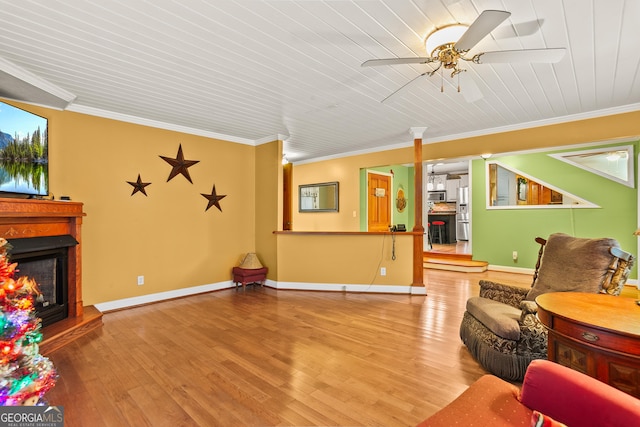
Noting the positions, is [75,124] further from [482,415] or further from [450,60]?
[482,415]

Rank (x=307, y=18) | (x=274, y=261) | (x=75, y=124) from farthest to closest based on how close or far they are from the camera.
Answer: (x=274, y=261) → (x=75, y=124) → (x=307, y=18)

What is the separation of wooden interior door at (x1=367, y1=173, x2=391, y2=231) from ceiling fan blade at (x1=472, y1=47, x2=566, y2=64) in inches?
191

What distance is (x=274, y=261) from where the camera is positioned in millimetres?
5000

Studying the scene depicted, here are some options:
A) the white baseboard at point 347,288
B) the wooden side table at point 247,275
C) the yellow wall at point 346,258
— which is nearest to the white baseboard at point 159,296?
the wooden side table at point 247,275

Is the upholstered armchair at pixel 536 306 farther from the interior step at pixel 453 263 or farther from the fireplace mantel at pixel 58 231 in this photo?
the interior step at pixel 453 263

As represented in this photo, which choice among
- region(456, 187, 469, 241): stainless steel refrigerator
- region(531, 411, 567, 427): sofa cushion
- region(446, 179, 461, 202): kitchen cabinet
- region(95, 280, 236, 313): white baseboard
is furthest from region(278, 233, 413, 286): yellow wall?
region(446, 179, 461, 202): kitchen cabinet

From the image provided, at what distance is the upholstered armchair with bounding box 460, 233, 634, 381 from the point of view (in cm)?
209

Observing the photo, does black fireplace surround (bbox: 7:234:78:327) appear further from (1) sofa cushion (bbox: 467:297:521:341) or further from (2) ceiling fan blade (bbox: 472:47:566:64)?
(2) ceiling fan blade (bbox: 472:47:566:64)

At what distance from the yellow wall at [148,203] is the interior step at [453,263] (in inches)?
164

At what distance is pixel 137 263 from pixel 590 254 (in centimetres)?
478

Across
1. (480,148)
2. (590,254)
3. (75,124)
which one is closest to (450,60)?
(590,254)

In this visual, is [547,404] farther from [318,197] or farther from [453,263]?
[318,197]

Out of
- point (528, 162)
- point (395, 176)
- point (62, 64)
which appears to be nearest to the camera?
point (62, 64)

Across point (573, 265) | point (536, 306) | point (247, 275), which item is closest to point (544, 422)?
point (536, 306)
